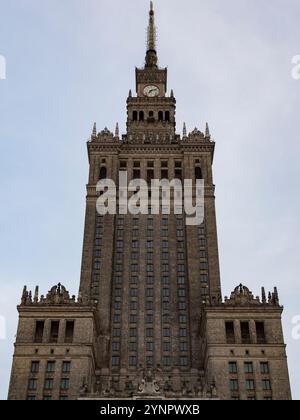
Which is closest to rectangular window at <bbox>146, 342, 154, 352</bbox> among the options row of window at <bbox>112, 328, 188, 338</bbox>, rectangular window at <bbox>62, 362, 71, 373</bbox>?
row of window at <bbox>112, 328, 188, 338</bbox>

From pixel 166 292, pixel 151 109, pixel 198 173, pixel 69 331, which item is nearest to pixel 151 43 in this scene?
pixel 151 109

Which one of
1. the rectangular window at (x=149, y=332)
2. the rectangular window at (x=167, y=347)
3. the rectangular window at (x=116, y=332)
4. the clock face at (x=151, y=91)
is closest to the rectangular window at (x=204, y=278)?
the rectangular window at (x=149, y=332)

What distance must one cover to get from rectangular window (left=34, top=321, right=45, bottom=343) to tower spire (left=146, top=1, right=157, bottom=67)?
91427mm

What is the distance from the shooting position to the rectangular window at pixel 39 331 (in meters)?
97.3

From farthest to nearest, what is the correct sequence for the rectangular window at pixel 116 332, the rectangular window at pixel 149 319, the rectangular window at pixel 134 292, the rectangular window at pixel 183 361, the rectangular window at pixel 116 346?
the rectangular window at pixel 134 292
the rectangular window at pixel 149 319
the rectangular window at pixel 116 332
the rectangular window at pixel 116 346
the rectangular window at pixel 183 361

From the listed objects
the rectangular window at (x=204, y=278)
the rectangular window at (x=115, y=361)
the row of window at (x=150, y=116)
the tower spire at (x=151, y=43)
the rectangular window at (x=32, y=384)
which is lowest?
the rectangular window at (x=32, y=384)

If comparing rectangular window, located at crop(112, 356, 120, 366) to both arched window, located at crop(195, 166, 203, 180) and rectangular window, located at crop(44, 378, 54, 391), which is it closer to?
rectangular window, located at crop(44, 378, 54, 391)

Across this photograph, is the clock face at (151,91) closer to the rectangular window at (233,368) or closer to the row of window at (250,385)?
the rectangular window at (233,368)

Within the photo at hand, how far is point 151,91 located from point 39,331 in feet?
260

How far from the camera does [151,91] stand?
16012 centimetres

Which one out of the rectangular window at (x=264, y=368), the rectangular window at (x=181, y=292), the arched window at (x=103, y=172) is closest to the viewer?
the rectangular window at (x=264, y=368)
